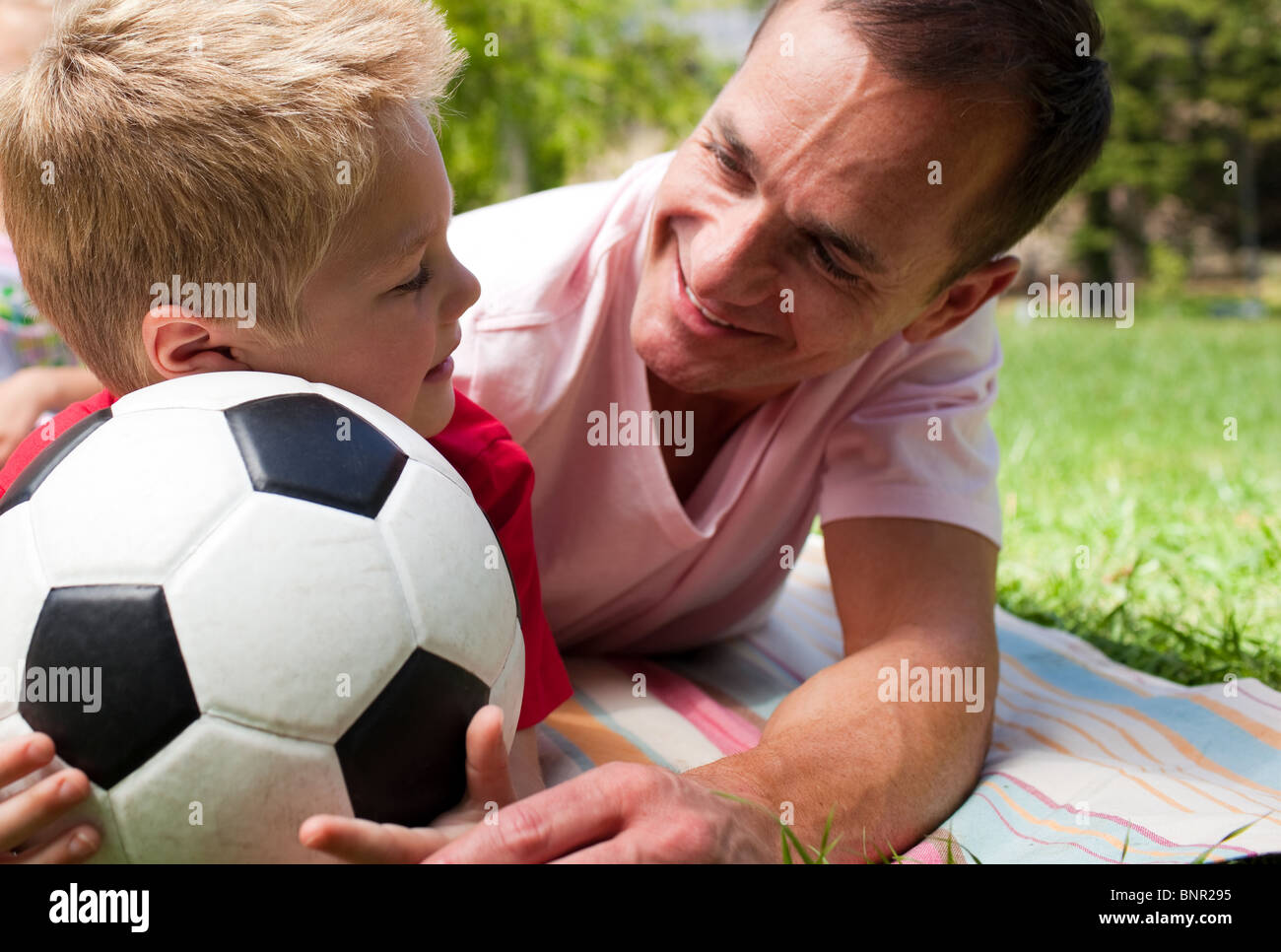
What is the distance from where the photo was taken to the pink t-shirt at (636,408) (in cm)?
262

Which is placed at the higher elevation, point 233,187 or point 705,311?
point 233,187

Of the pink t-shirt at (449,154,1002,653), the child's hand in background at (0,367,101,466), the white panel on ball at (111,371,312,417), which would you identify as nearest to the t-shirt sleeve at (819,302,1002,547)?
the pink t-shirt at (449,154,1002,653)

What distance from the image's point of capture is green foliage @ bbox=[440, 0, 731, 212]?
33.6ft

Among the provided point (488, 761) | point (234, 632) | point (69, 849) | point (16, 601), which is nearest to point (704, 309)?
point (488, 761)

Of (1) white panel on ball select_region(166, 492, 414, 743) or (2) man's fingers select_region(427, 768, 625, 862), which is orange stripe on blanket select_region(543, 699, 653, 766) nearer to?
(2) man's fingers select_region(427, 768, 625, 862)

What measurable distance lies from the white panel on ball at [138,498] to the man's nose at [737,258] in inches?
43.0

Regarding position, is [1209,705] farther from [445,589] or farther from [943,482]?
[445,589]

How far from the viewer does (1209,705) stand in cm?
276

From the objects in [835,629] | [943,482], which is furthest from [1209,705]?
[835,629]

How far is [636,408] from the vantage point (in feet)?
8.79

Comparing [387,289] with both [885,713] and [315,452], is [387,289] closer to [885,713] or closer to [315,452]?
[315,452]

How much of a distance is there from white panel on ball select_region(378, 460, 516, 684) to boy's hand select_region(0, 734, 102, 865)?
434 mm

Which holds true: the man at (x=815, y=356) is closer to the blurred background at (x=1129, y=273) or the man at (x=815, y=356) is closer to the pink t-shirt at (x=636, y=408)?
the pink t-shirt at (x=636, y=408)

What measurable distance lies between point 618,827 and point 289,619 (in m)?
0.51
